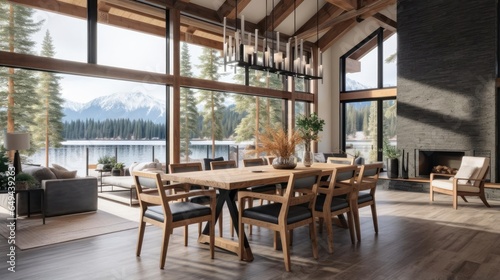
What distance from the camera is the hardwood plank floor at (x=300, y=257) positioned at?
2.97 m

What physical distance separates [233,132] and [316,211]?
25.0 feet

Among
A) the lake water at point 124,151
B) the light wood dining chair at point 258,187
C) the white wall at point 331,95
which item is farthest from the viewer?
the white wall at point 331,95

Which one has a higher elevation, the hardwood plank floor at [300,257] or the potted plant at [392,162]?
the potted plant at [392,162]

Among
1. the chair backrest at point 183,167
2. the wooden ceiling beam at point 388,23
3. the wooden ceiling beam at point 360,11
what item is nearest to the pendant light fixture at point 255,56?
the chair backrest at point 183,167

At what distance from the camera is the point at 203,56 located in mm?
7641

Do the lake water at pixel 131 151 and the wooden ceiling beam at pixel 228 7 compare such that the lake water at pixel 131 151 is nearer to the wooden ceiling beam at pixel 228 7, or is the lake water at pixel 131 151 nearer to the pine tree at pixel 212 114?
the pine tree at pixel 212 114

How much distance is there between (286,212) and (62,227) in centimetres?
314

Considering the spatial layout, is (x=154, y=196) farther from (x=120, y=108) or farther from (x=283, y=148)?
(x=120, y=108)

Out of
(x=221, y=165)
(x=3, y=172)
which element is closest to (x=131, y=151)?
(x=3, y=172)

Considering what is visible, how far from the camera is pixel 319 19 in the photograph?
9.38 metres

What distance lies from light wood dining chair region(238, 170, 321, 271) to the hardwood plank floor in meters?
0.27

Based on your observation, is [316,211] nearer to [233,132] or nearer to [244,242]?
[244,242]

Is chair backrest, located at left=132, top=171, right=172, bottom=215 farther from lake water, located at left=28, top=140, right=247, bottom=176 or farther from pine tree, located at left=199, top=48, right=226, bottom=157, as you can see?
pine tree, located at left=199, top=48, right=226, bottom=157

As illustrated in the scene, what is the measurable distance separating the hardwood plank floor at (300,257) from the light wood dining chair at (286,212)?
0.27 meters
